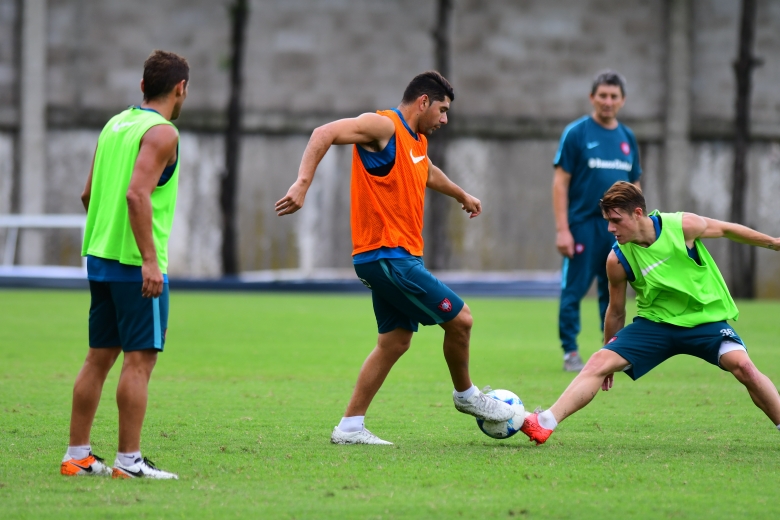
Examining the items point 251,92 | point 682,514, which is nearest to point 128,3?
point 251,92

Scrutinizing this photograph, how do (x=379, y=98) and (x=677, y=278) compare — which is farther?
(x=379, y=98)

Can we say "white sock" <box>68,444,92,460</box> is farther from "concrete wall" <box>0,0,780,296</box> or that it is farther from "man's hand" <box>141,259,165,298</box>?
"concrete wall" <box>0,0,780,296</box>

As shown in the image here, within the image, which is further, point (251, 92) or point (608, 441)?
point (251, 92)

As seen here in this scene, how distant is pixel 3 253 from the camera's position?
21.6 metres

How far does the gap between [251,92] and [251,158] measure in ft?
4.69

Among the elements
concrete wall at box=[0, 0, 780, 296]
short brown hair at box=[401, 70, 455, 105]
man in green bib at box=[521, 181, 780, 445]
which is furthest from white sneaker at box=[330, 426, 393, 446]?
concrete wall at box=[0, 0, 780, 296]

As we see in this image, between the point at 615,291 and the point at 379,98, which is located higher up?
the point at 379,98

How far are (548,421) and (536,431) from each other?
0.28 ft

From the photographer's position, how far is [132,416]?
4441mm

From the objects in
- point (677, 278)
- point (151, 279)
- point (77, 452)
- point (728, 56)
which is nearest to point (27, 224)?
point (728, 56)

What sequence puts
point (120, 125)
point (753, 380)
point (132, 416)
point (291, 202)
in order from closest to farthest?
point (132, 416)
point (120, 125)
point (291, 202)
point (753, 380)

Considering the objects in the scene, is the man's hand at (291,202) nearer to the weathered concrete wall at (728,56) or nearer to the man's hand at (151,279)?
the man's hand at (151,279)

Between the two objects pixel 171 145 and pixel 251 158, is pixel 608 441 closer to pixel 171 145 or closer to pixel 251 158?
pixel 171 145

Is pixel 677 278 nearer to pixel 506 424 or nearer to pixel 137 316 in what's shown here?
pixel 506 424
